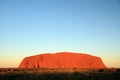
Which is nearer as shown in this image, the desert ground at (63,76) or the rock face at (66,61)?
the desert ground at (63,76)

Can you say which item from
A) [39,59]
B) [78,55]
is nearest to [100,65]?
[78,55]

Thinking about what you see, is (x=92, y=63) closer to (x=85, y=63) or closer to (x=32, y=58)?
(x=85, y=63)

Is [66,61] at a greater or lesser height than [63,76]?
greater

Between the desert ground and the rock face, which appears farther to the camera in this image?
the rock face

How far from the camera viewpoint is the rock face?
13950cm

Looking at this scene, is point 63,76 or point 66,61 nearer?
point 63,76

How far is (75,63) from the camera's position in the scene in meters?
141

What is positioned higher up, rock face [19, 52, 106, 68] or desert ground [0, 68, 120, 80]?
rock face [19, 52, 106, 68]

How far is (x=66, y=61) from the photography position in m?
142

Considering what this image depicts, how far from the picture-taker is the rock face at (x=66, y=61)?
5492 inches

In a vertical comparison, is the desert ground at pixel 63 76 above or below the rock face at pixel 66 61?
below

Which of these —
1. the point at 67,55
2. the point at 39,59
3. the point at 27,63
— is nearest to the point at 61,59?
the point at 67,55

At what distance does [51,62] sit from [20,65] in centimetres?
2434

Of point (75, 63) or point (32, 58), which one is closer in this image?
point (75, 63)
